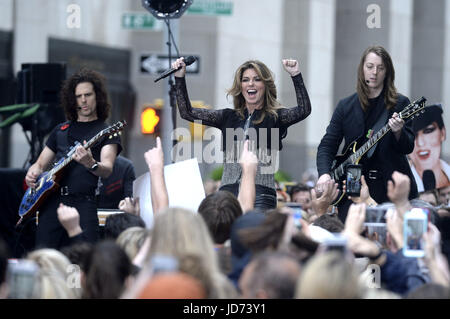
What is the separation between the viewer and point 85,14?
18406 millimetres

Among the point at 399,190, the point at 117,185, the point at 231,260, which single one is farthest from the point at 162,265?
the point at 117,185

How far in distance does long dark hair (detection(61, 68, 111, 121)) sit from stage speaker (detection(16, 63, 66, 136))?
2913 millimetres

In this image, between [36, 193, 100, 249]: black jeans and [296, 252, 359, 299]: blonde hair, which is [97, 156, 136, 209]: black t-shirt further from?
[296, 252, 359, 299]: blonde hair

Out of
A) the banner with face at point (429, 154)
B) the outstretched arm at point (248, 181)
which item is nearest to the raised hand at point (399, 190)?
the outstretched arm at point (248, 181)

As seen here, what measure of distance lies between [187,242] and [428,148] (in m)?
6.57

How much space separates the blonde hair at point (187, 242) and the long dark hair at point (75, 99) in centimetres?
312

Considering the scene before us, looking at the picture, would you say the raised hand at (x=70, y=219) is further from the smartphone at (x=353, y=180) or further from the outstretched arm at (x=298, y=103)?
the smartphone at (x=353, y=180)

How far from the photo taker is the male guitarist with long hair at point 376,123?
21.7 ft

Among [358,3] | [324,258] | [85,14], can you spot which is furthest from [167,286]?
[358,3]

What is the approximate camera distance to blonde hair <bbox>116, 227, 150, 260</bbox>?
4.85 metres
